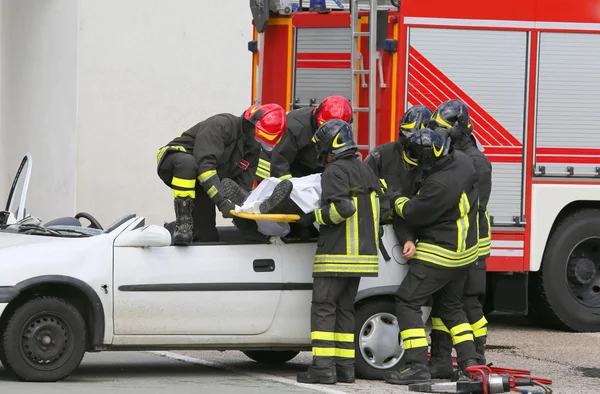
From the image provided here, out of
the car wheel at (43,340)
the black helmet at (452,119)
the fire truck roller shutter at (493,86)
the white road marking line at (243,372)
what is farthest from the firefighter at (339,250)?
the fire truck roller shutter at (493,86)

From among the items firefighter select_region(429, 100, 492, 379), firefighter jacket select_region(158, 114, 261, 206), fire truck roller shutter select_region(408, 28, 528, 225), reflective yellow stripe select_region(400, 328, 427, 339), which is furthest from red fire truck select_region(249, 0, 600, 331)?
reflective yellow stripe select_region(400, 328, 427, 339)

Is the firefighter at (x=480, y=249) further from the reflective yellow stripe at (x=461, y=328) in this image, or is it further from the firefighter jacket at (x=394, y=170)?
the firefighter jacket at (x=394, y=170)

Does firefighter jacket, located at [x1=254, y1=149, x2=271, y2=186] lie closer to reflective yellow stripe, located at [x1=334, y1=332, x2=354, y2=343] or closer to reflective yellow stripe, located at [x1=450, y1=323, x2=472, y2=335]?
reflective yellow stripe, located at [x1=334, y1=332, x2=354, y2=343]

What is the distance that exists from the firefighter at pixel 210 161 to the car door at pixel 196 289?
7.4 inches

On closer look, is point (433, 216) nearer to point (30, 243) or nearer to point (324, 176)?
point (324, 176)

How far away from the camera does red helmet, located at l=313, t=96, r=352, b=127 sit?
896 centimetres

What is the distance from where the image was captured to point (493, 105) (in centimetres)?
1127

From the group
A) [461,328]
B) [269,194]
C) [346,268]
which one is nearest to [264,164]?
[269,194]

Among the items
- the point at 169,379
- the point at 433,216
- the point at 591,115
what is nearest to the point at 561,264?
the point at 591,115

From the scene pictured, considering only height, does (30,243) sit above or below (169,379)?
above

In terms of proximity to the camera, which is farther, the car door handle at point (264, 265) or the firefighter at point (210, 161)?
the firefighter at point (210, 161)

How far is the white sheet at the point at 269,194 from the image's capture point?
8.31m

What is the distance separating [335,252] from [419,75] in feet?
10.6

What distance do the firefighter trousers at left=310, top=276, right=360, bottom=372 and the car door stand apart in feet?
0.91
